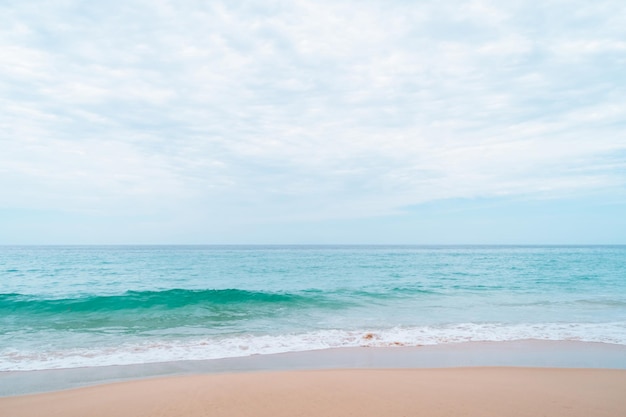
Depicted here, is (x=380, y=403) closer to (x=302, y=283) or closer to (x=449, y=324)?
(x=449, y=324)

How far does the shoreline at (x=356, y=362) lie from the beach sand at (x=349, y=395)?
0.53 m

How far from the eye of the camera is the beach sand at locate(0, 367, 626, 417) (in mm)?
5383

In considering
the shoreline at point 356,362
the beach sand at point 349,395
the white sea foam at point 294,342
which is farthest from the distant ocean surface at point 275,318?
the beach sand at point 349,395

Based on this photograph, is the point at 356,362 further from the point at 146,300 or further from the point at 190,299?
the point at 146,300

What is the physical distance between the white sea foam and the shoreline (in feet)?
1.40

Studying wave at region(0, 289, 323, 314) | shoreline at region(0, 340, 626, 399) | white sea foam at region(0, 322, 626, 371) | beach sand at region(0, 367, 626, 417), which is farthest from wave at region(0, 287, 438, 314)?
beach sand at region(0, 367, 626, 417)

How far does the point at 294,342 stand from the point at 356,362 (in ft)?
8.15

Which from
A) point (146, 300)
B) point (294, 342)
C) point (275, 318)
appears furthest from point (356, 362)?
point (146, 300)

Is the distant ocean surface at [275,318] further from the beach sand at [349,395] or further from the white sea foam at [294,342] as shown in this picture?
the beach sand at [349,395]

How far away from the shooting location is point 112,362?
8.36m

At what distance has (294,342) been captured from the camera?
10.2m

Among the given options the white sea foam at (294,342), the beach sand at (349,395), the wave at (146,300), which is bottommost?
the wave at (146,300)

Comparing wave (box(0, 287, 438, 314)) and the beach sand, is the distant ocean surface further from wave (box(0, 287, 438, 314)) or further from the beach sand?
the beach sand

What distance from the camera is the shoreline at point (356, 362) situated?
724cm
